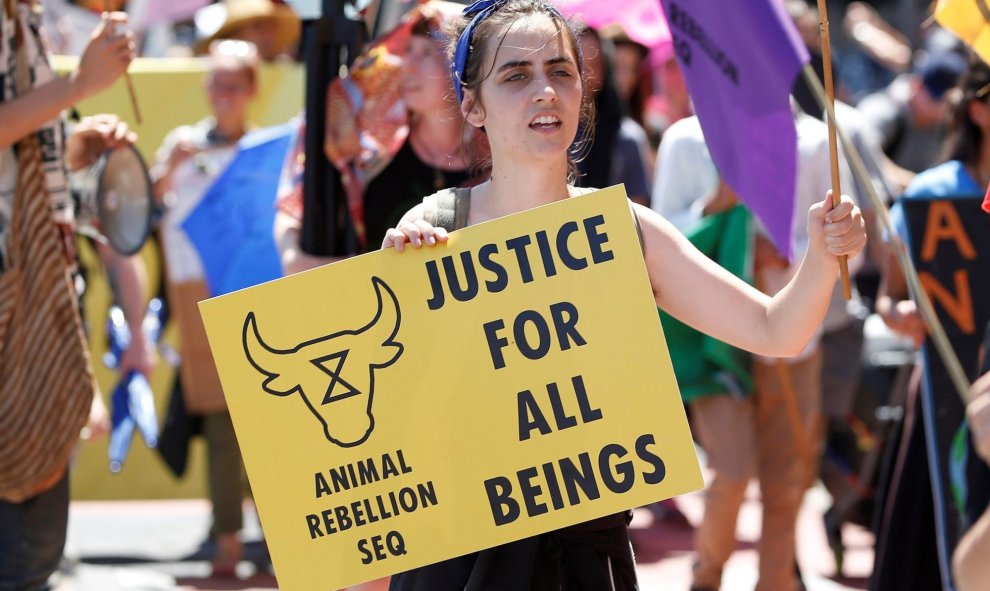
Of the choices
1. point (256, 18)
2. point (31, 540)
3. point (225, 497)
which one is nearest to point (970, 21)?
point (31, 540)

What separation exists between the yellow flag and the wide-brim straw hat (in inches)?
222

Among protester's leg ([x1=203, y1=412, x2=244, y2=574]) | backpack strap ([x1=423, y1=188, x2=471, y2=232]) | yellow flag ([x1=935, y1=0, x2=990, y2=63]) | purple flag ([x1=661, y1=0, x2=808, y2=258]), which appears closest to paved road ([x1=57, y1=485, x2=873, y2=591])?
protester's leg ([x1=203, y1=412, x2=244, y2=574])

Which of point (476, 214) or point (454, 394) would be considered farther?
point (476, 214)

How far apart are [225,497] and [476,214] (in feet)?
13.0

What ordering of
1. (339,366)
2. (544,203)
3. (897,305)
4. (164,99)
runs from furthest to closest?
(164,99) < (897,305) < (544,203) < (339,366)

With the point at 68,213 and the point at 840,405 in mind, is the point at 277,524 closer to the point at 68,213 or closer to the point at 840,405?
the point at 68,213

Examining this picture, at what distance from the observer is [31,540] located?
4070 mm

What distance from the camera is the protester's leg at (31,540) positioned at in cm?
402

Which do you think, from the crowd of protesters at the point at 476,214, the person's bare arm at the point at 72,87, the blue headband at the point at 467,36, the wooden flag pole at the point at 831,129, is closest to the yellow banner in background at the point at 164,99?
the crowd of protesters at the point at 476,214

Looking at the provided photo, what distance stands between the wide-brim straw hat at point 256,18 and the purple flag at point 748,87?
5.28 metres

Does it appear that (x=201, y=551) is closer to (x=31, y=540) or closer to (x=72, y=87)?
(x=31, y=540)

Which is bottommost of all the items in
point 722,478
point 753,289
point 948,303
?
point 722,478

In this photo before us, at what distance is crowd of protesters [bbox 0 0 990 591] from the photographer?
4.09 meters

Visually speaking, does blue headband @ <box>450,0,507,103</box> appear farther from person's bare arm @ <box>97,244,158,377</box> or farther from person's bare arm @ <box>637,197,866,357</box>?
person's bare arm @ <box>97,244,158,377</box>
